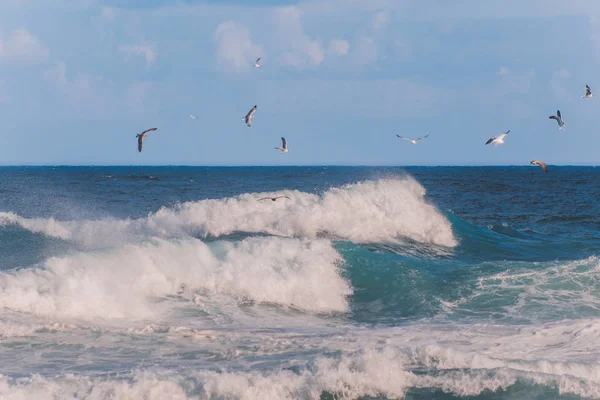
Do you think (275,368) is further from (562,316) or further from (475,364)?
(562,316)

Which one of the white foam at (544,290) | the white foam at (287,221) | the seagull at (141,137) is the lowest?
the white foam at (544,290)

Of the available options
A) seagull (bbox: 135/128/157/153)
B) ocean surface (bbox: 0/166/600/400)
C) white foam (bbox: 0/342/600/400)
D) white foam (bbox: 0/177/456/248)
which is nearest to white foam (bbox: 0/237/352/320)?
ocean surface (bbox: 0/166/600/400)

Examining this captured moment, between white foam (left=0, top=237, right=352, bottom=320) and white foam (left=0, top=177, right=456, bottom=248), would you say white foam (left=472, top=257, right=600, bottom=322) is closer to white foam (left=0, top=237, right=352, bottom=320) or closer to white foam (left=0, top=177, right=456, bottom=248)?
white foam (left=0, top=237, right=352, bottom=320)

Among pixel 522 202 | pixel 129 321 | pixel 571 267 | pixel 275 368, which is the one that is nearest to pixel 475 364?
pixel 275 368

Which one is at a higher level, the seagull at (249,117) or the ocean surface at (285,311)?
the seagull at (249,117)

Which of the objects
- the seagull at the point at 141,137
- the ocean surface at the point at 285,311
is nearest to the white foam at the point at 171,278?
the ocean surface at the point at 285,311

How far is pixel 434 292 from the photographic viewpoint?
51.2 feet

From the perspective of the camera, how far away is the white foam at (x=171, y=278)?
470 inches

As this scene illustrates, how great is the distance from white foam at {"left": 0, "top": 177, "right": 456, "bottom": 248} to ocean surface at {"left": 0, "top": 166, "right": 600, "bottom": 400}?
8 cm

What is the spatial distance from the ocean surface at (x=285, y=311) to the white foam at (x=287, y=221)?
76 millimetres

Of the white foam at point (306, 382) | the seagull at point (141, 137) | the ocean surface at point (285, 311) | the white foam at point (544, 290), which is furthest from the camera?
the seagull at point (141, 137)

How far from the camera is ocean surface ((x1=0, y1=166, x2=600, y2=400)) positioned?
8.32m

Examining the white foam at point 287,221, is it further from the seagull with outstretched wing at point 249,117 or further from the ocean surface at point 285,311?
the seagull with outstretched wing at point 249,117

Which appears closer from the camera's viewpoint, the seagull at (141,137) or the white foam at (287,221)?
the seagull at (141,137)
